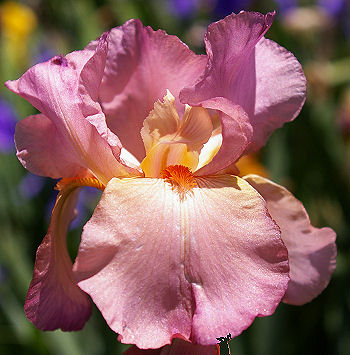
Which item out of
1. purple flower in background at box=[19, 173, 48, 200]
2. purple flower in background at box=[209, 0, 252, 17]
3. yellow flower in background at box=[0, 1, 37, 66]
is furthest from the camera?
yellow flower in background at box=[0, 1, 37, 66]

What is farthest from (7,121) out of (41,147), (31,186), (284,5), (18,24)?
(18,24)

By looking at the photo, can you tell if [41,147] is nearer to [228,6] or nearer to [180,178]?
[180,178]

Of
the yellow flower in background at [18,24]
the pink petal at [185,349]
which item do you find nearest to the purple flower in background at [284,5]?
the yellow flower in background at [18,24]

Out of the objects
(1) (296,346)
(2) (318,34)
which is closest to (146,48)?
(1) (296,346)

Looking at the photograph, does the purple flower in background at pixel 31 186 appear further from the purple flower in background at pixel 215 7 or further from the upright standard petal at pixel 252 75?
the upright standard petal at pixel 252 75

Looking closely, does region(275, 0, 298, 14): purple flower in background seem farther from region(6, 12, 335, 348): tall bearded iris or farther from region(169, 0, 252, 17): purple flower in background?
region(6, 12, 335, 348): tall bearded iris

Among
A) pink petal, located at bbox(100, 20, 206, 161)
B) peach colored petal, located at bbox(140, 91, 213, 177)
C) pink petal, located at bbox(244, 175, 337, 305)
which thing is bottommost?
pink petal, located at bbox(244, 175, 337, 305)

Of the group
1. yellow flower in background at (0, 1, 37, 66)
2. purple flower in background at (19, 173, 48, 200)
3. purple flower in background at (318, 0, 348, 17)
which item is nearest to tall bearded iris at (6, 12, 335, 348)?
purple flower in background at (19, 173, 48, 200)
